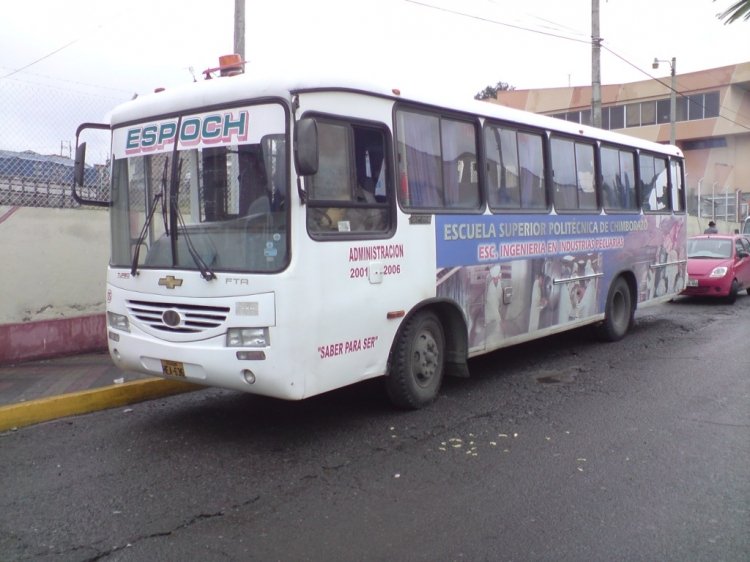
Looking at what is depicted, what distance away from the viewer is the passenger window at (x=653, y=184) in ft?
34.2

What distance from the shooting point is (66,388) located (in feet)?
22.2

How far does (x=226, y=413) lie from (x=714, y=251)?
12.6 meters

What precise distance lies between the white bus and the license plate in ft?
0.06

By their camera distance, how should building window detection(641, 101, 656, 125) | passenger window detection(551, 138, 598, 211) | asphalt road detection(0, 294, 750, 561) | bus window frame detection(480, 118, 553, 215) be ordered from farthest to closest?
1. building window detection(641, 101, 656, 125)
2. passenger window detection(551, 138, 598, 211)
3. bus window frame detection(480, 118, 553, 215)
4. asphalt road detection(0, 294, 750, 561)

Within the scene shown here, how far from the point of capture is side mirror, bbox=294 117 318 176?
15.9ft

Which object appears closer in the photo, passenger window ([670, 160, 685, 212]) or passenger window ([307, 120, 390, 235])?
passenger window ([307, 120, 390, 235])

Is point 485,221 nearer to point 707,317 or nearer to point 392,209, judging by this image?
point 392,209

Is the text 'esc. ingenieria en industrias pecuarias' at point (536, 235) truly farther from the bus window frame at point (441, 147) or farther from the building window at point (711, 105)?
the building window at point (711, 105)

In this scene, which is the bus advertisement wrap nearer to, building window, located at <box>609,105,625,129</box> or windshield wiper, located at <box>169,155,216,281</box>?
windshield wiper, located at <box>169,155,216,281</box>

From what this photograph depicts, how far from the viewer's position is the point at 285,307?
4.96 m

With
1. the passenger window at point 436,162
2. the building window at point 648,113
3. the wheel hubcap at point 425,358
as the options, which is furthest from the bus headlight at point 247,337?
the building window at point 648,113

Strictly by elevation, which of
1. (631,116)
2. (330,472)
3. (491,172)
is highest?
(631,116)

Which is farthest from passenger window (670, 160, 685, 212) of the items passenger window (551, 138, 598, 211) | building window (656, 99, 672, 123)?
building window (656, 99, 672, 123)


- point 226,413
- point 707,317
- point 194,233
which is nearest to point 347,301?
point 194,233
